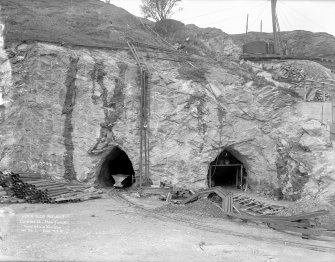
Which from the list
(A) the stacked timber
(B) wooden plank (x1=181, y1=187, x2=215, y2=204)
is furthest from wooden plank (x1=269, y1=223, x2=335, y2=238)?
(A) the stacked timber

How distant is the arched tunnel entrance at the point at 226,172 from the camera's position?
18.0 m

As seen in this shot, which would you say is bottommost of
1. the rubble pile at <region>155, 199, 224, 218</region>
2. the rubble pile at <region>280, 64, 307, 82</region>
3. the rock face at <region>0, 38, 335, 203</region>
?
the rubble pile at <region>155, 199, 224, 218</region>

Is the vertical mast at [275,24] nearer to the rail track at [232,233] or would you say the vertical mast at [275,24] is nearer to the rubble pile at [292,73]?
the rubble pile at [292,73]

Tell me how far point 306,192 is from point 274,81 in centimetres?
545

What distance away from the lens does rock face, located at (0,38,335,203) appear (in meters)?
16.3

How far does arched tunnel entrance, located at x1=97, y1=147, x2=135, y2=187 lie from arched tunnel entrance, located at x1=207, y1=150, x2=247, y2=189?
398 cm

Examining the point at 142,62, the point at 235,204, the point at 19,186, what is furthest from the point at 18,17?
the point at 235,204

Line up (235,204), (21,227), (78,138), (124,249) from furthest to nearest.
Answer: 1. (78,138)
2. (235,204)
3. (21,227)
4. (124,249)

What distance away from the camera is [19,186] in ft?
46.6

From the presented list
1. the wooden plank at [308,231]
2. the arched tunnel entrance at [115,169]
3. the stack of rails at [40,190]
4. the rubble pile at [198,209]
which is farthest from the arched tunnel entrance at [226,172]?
the stack of rails at [40,190]

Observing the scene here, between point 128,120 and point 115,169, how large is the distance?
4392 millimetres

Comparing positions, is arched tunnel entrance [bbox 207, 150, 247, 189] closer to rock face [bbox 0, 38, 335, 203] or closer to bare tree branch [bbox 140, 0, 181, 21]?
rock face [bbox 0, 38, 335, 203]

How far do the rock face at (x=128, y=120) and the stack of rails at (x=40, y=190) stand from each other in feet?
4.21

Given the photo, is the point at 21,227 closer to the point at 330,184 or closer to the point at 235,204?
the point at 235,204
